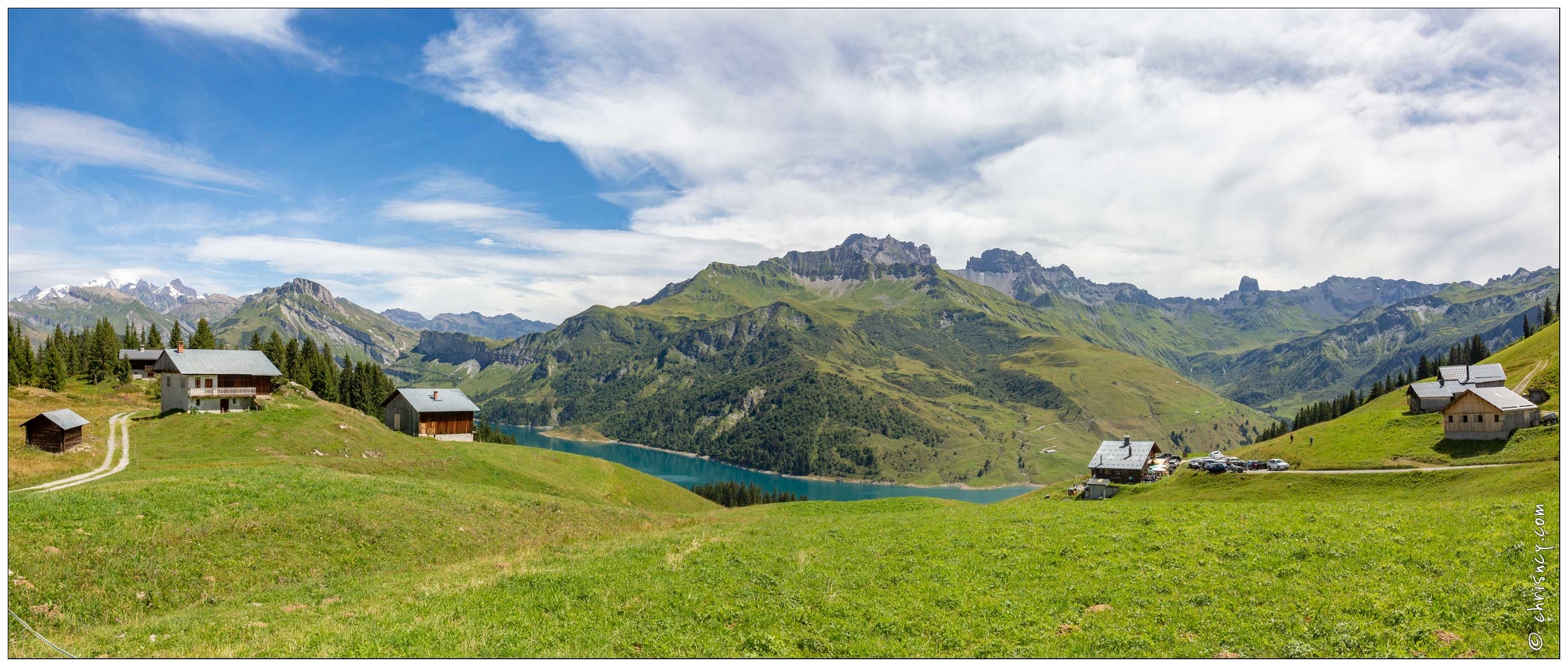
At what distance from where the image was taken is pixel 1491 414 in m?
67.4

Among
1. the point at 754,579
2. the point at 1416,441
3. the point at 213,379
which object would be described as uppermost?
the point at 213,379

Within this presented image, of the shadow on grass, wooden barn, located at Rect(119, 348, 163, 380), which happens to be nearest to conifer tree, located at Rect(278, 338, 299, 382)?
wooden barn, located at Rect(119, 348, 163, 380)

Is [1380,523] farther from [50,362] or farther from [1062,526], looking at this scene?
A: [50,362]

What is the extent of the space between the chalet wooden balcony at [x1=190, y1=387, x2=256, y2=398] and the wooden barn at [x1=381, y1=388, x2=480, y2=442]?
1745 cm

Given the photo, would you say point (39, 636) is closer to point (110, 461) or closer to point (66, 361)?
point (110, 461)

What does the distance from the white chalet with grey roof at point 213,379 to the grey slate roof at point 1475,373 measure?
154 metres

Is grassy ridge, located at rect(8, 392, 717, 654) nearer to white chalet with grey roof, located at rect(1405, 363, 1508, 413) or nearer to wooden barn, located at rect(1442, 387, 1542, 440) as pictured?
wooden barn, located at rect(1442, 387, 1542, 440)

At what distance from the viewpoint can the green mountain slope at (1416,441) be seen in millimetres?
63375

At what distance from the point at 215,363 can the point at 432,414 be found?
24.1 meters

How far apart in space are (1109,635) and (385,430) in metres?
83.5

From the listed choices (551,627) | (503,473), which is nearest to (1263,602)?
(551,627)

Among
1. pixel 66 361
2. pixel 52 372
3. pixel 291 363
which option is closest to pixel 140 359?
pixel 66 361

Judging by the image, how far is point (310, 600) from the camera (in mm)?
22219

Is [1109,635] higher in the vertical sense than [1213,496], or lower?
higher
